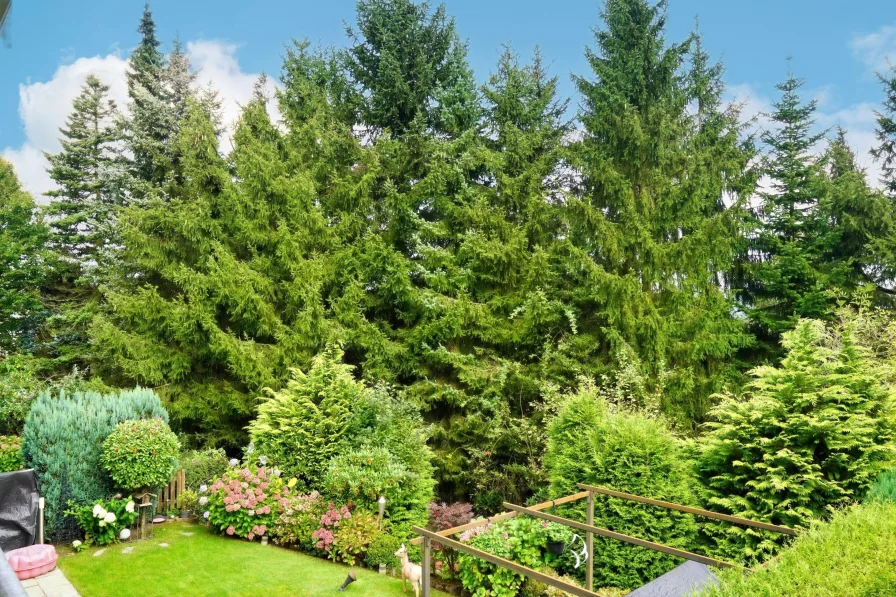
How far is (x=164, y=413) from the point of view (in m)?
8.56

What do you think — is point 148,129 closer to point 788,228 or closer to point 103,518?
point 103,518

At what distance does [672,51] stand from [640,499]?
9.92 metres

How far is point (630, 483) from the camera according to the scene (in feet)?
23.0

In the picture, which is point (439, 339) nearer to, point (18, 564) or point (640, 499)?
point (640, 499)

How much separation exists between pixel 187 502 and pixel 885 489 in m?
9.34

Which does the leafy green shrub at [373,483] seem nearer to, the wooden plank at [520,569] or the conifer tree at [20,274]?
the wooden plank at [520,569]

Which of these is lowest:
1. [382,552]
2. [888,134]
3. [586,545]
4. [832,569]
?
[382,552]

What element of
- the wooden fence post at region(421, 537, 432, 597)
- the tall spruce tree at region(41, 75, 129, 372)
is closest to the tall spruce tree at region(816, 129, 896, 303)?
the wooden fence post at region(421, 537, 432, 597)

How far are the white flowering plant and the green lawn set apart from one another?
7.9 inches

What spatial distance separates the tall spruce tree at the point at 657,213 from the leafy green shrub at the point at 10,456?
9.70m

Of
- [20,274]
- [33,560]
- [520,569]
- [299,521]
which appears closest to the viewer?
[520,569]

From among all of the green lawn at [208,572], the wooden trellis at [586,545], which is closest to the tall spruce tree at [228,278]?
the green lawn at [208,572]

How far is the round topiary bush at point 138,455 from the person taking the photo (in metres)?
7.48

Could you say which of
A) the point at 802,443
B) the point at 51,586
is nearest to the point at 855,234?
the point at 802,443
